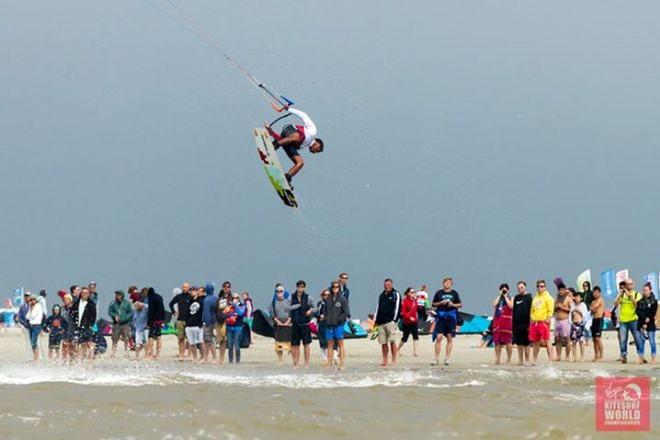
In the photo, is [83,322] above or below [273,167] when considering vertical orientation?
below

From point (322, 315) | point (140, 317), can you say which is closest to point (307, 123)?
point (322, 315)

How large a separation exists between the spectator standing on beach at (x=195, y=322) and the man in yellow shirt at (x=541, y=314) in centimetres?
692

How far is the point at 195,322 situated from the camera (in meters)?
25.1

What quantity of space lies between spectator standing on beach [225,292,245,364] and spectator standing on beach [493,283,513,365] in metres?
5.18

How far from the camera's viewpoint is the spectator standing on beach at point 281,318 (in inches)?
928

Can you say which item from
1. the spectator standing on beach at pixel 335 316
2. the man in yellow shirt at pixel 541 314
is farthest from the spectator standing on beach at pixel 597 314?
the spectator standing on beach at pixel 335 316

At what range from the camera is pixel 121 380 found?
18953 mm

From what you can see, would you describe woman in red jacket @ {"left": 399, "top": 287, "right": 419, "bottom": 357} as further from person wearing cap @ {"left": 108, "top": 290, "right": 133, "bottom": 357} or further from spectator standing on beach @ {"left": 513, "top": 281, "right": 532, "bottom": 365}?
person wearing cap @ {"left": 108, "top": 290, "right": 133, "bottom": 357}

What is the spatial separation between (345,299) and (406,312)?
1903 millimetres

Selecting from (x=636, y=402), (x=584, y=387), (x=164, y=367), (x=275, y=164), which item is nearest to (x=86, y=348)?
(x=164, y=367)

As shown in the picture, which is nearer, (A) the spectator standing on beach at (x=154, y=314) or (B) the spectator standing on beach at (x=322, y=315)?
(B) the spectator standing on beach at (x=322, y=315)

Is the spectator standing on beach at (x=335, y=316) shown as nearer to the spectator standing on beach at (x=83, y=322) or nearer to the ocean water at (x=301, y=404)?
the ocean water at (x=301, y=404)

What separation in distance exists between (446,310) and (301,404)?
25.7 feet

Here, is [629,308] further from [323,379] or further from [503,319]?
[323,379]
